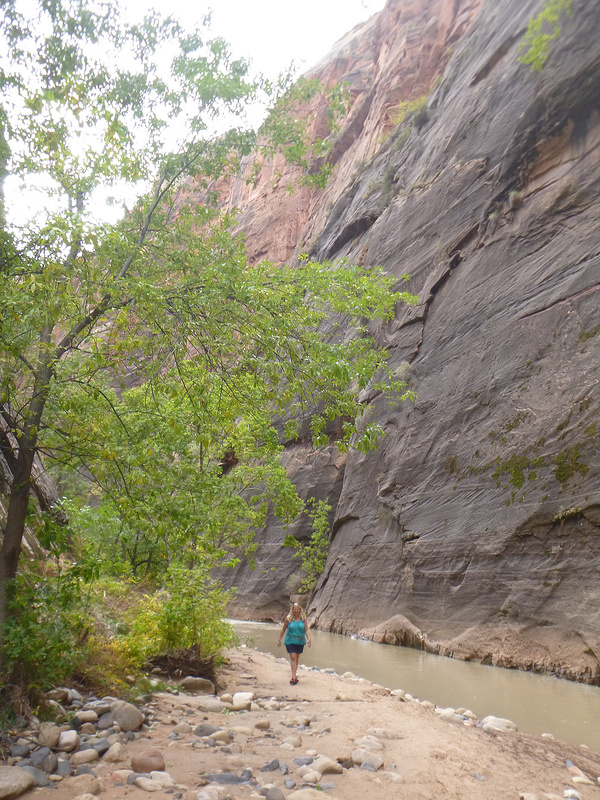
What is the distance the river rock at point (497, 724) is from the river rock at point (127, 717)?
441 centimetres

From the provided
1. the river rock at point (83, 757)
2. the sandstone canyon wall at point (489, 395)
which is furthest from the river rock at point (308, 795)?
the sandstone canyon wall at point (489, 395)

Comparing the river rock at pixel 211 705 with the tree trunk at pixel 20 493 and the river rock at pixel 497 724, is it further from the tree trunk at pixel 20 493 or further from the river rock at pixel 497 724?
the river rock at pixel 497 724

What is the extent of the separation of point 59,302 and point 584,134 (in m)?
17.3

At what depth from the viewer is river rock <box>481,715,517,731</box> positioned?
7371mm

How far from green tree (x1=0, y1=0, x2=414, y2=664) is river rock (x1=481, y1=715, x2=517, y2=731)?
446 centimetres

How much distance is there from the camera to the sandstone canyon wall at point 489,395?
1292 cm

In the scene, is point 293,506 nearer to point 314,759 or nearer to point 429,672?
point 429,672

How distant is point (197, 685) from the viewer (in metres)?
8.21

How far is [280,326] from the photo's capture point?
5570mm

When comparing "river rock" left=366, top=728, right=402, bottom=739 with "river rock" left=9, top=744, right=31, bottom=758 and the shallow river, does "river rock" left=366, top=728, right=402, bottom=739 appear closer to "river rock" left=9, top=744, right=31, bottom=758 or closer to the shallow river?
the shallow river

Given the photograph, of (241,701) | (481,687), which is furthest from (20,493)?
(481,687)

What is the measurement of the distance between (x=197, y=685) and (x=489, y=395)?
1161 cm

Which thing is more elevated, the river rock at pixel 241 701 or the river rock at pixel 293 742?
the river rock at pixel 241 701

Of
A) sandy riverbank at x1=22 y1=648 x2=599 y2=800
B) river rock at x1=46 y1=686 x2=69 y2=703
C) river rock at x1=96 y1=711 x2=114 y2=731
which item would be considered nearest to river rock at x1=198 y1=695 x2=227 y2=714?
sandy riverbank at x1=22 y1=648 x2=599 y2=800
